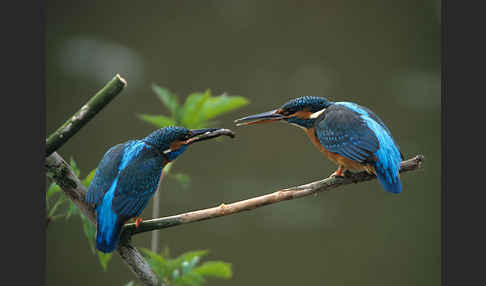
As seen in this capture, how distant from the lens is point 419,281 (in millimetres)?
2137

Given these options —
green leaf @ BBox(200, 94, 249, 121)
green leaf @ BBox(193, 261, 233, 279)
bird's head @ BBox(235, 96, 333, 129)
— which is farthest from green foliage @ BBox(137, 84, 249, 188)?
green leaf @ BBox(193, 261, 233, 279)

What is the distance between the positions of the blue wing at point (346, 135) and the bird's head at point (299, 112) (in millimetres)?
19

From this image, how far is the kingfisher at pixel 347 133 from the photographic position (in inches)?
35.4

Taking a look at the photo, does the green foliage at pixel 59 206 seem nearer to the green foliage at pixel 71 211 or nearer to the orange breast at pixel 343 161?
the green foliage at pixel 71 211

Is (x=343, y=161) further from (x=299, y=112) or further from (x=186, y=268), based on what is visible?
(x=186, y=268)

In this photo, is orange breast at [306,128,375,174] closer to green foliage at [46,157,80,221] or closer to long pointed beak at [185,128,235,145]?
long pointed beak at [185,128,235,145]

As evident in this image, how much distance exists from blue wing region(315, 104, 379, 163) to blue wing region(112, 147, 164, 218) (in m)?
0.37

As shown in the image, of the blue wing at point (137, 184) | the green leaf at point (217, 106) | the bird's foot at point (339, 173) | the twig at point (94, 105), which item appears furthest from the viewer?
the green leaf at point (217, 106)

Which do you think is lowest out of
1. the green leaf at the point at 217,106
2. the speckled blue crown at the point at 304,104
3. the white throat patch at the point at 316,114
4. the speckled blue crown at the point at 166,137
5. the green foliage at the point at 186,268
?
the green foliage at the point at 186,268

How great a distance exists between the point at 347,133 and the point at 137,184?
0.46 metres

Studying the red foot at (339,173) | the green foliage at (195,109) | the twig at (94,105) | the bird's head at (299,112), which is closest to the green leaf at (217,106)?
the green foliage at (195,109)

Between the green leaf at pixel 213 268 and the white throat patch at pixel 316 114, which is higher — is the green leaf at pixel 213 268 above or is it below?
below

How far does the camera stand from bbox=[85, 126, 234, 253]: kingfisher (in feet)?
2.77

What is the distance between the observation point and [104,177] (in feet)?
2.93
